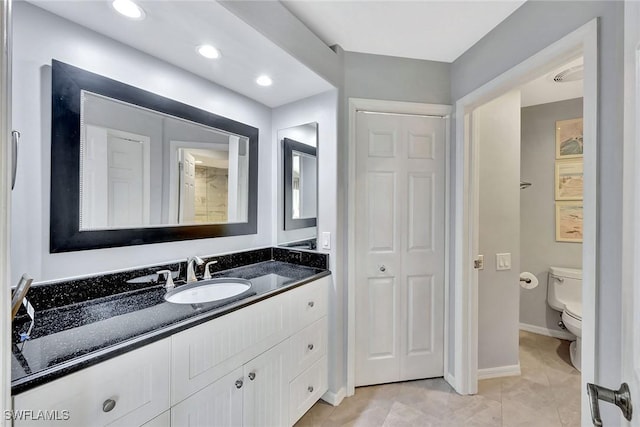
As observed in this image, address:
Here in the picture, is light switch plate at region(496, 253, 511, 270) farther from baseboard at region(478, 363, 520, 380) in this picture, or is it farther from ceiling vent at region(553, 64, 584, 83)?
ceiling vent at region(553, 64, 584, 83)

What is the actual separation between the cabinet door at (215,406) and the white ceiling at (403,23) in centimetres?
191

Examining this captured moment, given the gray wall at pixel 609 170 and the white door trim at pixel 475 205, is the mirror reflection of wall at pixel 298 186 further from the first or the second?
the gray wall at pixel 609 170

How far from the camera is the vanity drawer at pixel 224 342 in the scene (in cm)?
102

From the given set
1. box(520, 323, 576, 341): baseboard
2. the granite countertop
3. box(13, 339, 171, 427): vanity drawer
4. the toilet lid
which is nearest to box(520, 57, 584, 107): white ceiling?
the toilet lid

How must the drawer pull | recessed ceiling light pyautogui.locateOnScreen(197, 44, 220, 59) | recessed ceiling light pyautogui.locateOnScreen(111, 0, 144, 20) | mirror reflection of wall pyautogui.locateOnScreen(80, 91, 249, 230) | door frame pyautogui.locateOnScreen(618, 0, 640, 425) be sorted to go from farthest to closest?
recessed ceiling light pyautogui.locateOnScreen(197, 44, 220, 59)
mirror reflection of wall pyautogui.locateOnScreen(80, 91, 249, 230)
recessed ceiling light pyautogui.locateOnScreen(111, 0, 144, 20)
the drawer pull
door frame pyautogui.locateOnScreen(618, 0, 640, 425)

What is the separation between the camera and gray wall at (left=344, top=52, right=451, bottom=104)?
6.43 ft

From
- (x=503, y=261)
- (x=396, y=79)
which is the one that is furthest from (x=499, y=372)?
(x=396, y=79)

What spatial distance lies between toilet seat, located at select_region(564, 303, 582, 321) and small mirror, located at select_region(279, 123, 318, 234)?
234 cm

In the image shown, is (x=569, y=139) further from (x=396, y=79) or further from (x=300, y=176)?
(x=300, y=176)

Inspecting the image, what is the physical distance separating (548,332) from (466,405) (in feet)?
5.74

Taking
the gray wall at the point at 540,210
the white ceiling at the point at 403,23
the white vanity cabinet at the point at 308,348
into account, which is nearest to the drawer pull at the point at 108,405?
the white vanity cabinet at the point at 308,348

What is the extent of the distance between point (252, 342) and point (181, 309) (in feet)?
1.22

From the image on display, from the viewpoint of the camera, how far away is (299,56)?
5.03 feet

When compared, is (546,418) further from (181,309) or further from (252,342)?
(181,309)
